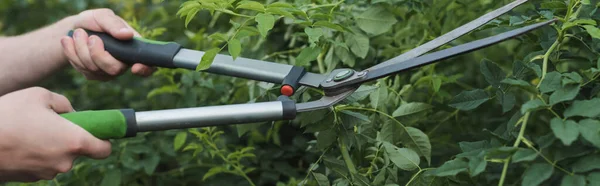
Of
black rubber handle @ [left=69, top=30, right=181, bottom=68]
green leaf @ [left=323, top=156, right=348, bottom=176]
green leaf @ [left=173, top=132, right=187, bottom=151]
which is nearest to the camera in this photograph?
green leaf @ [left=323, top=156, right=348, bottom=176]

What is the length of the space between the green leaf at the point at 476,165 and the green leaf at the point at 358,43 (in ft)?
1.42

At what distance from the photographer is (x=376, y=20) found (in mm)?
1430

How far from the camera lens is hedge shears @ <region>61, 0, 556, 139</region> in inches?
43.1

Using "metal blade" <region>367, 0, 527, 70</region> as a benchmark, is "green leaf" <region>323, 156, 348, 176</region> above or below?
below

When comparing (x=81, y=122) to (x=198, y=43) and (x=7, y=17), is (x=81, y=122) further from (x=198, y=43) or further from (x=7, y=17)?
(x=7, y=17)

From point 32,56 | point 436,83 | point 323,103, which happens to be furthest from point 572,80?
point 32,56

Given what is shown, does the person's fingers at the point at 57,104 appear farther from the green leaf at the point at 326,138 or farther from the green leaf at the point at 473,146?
the green leaf at the point at 473,146

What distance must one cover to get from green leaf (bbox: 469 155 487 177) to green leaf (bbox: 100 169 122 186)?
2.78 feet

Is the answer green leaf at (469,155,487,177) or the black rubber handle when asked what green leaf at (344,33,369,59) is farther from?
green leaf at (469,155,487,177)

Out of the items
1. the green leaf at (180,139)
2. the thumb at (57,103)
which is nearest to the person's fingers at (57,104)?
the thumb at (57,103)

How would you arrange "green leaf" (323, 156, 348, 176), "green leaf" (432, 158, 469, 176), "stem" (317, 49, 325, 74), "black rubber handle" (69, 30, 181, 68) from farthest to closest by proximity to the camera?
"stem" (317, 49, 325, 74) < "black rubber handle" (69, 30, 181, 68) < "green leaf" (323, 156, 348, 176) < "green leaf" (432, 158, 469, 176)

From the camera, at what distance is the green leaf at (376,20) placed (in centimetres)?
142

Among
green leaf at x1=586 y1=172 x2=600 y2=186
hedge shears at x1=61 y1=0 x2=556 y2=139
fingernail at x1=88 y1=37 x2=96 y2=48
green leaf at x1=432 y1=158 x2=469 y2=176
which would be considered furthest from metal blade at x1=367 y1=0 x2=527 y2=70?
fingernail at x1=88 y1=37 x2=96 y2=48

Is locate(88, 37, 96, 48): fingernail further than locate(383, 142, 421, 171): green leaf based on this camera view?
Yes
